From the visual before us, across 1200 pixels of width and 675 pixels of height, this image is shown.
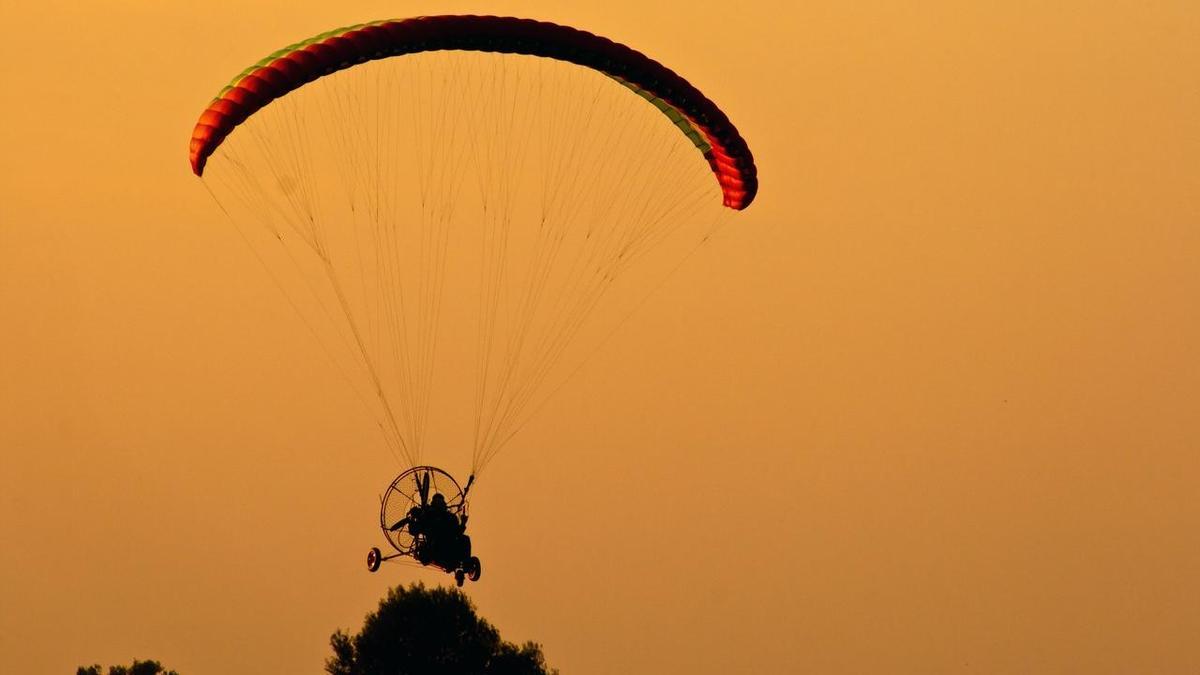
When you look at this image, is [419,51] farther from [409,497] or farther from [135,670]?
[135,670]

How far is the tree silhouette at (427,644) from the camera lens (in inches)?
3519

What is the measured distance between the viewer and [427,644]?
9044 centimetres

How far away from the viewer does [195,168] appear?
55.5 m

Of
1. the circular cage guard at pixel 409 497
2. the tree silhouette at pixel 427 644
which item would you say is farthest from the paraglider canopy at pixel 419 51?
the tree silhouette at pixel 427 644

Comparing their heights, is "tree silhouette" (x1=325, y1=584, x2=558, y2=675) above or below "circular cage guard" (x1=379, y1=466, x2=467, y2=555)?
above

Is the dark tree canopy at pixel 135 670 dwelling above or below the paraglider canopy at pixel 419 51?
above

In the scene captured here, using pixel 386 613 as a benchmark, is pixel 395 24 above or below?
below

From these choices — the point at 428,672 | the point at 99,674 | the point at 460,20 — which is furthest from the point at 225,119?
the point at 99,674

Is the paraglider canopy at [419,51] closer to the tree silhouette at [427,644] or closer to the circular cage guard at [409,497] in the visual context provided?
the circular cage guard at [409,497]

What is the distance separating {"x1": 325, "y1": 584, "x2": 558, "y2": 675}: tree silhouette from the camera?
89375 mm

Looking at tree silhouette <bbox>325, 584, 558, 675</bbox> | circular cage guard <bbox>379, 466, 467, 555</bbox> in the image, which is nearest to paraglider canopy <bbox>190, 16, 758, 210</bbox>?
circular cage guard <bbox>379, 466, 467, 555</bbox>

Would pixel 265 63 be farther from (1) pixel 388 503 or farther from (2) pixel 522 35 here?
(1) pixel 388 503

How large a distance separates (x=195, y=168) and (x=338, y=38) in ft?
12.6

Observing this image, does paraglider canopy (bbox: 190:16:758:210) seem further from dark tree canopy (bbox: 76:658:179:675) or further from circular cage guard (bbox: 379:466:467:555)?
dark tree canopy (bbox: 76:658:179:675)
